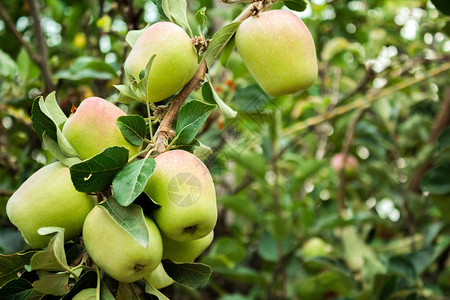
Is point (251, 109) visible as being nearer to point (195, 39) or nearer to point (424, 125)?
point (195, 39)

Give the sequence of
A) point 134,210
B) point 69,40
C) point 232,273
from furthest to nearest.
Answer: point 69,40 < point 232,273 < point 134,210

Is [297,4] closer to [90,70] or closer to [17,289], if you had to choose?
[17,289]

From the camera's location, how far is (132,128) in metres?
0.52

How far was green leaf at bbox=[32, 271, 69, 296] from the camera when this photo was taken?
483mm

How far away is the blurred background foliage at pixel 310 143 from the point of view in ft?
3.90

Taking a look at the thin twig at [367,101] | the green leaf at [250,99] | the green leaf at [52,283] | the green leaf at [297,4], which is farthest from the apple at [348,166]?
the green leaf at [52,283]

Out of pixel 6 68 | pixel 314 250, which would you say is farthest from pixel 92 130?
pixel 314 250

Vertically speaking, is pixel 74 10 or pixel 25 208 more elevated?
pixel 25 208

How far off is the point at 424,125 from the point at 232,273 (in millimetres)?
1068

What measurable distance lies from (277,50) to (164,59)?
13 centimetres

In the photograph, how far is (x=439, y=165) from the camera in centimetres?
136

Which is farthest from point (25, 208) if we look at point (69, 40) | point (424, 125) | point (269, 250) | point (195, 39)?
point (424, 125)

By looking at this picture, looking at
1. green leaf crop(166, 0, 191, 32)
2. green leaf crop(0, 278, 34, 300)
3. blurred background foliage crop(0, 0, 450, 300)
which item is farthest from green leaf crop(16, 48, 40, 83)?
green leaf crop(0, 278, 34, 300)

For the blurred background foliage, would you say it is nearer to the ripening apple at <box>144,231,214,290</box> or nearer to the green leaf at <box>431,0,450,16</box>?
the ripening apple at <box>144,231,214,290</box>
